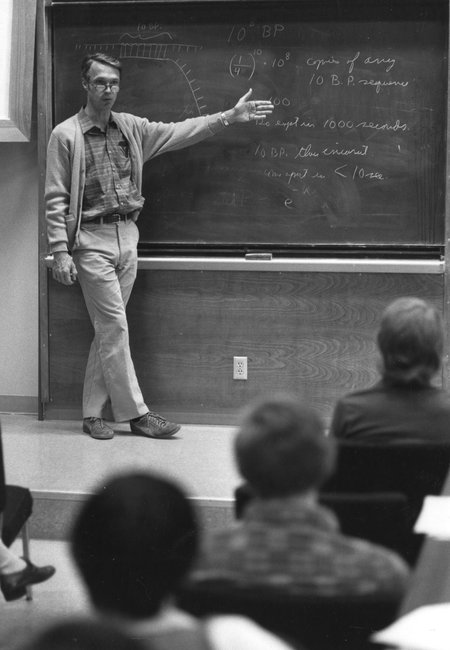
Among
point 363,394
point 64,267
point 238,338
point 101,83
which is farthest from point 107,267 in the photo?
point 363,394

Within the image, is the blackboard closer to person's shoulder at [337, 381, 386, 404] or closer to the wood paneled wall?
the wood paneled wall

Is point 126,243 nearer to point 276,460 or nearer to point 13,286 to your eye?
point 13,286

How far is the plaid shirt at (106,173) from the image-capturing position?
7.29 ft

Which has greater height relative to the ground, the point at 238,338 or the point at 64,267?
the point at 64,267

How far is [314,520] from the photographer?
1.38 ft

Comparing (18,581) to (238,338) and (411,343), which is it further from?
(238,338)

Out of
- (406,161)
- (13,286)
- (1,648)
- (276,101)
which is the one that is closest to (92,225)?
(276,101)

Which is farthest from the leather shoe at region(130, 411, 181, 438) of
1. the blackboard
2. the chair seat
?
the blackboard

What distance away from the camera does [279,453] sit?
0.40m

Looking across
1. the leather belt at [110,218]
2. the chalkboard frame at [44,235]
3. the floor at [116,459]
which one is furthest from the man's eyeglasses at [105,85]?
the floor at [116,459]

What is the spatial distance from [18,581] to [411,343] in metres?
0.21

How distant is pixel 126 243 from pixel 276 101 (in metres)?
0.55

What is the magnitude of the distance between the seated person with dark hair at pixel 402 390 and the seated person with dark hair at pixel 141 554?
86 mm

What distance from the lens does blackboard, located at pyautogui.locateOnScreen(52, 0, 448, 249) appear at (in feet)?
8.07
